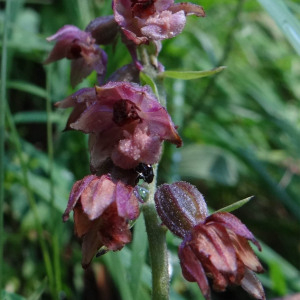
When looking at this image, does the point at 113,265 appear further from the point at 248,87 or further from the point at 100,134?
the point at 248,87

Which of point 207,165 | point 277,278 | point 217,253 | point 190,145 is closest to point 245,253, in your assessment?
point 217,253

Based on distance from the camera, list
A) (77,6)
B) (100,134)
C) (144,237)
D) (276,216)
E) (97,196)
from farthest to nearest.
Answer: (276,216), (77,6), (144,237), (100,134), (97,196)

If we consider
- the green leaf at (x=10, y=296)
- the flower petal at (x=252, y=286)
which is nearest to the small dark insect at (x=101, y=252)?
the flower petal at (x=252, y=286)

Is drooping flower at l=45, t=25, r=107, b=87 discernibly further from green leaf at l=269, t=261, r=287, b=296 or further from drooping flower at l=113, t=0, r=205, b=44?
Result: green leaf at l=269, t=261, r=287, b=296

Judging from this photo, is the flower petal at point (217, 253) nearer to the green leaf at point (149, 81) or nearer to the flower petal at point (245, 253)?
the flower petal at point (245, 253)

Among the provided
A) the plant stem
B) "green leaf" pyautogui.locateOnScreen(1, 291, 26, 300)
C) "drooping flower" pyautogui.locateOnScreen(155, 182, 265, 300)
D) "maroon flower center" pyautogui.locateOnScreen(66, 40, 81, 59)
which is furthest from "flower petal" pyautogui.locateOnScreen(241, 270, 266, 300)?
"maroon flower center" pyautogui.locateOnScreen(66, 40, 81, 59)

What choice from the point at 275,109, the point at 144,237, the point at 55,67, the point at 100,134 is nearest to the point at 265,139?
the point at 275,109
